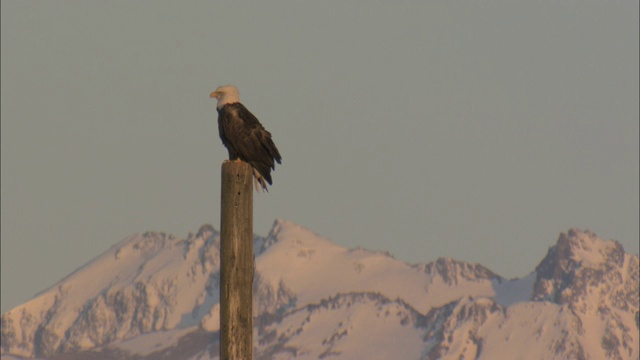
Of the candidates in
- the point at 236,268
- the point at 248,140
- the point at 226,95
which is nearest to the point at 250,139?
the point at 248,140

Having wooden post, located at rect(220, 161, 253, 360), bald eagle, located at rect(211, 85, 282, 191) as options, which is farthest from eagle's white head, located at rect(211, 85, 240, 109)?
wooden post, located at rect(220, 161, 253, 360)

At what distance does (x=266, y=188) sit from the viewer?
34469 millimetres

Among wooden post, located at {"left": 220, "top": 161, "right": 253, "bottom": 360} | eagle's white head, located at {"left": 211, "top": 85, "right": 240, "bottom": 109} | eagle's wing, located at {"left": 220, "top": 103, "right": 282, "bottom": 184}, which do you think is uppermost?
eagle's white head, located at {"left": 211, "top": 85, "right": 240, "bottom": 109}

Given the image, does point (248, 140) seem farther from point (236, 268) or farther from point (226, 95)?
point (236, 268)

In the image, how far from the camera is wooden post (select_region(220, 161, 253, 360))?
2803 centimetres

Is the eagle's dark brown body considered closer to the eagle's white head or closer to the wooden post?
the eagle's white head

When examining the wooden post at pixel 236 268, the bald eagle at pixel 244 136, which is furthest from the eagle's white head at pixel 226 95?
the wooden post at pixel 236 268

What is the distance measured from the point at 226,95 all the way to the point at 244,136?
411cm

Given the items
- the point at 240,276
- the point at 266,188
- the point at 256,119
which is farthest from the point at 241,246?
the point at 256,119

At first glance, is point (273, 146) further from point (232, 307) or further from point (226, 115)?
point (232, 307)

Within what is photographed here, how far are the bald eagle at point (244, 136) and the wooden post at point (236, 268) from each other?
17.0 feet

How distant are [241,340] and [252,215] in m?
2.27

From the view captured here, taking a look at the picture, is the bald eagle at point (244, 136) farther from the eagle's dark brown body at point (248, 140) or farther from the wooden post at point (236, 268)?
the wooden post at point (236, 268)

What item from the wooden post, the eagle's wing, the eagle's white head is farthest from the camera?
the eagle's white head
